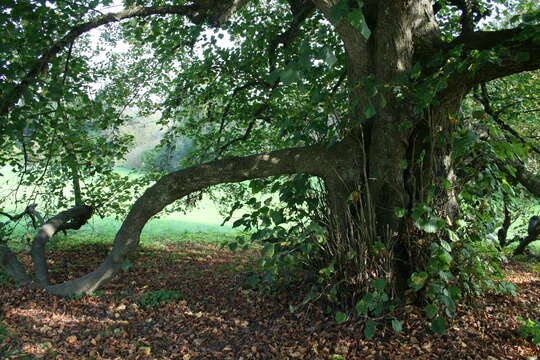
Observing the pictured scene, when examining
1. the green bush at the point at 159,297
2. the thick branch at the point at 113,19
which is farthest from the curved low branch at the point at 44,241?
the thick branch at the point at 113,19

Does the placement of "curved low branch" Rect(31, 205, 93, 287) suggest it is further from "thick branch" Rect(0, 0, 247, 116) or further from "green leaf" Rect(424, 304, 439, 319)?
"green leaf" Rect(424, 304, 439, 319)

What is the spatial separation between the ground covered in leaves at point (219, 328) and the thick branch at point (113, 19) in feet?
7.30

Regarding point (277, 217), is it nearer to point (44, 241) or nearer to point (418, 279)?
point (418, 279)

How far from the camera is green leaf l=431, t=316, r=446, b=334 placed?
324 centimetres

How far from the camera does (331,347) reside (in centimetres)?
339

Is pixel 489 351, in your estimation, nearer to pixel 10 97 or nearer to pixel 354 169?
pixel 354 169

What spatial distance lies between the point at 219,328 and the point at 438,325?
2.00 meters

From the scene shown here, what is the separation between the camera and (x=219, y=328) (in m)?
3.89

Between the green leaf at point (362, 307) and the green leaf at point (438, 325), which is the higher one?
the green leaf at point (362, 307)

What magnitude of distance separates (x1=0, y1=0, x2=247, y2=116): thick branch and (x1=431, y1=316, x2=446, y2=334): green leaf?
383 centimetres

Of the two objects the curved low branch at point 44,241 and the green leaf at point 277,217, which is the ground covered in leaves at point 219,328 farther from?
the green leaf at point 277,217

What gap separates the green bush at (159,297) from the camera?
14.6 feet

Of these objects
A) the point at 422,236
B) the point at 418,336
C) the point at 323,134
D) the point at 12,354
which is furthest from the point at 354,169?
the point at 12,354

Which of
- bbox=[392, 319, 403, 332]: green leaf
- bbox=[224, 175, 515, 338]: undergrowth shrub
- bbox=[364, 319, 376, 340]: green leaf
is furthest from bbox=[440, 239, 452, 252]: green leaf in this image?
bbox=[364, 319, 376, 340]: green leaf
